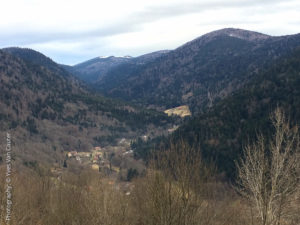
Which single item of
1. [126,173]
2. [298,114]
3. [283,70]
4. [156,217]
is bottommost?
[126,173]

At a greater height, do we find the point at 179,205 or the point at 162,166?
the point at 162,166

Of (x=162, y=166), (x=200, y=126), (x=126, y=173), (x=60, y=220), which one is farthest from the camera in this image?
(x=200, y=126)

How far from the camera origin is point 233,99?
19788 cm

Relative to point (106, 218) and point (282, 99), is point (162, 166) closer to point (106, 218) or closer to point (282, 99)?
point (106, 218)

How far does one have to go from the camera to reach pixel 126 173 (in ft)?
521

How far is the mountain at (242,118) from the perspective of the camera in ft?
470

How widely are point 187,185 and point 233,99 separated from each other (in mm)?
187254

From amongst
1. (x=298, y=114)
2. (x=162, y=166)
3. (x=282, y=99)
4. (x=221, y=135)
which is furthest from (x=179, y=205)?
(x=282, y=99)

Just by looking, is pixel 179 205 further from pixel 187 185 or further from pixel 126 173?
pixel 126 173

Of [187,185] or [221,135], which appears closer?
[187,185]

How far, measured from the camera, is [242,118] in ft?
569

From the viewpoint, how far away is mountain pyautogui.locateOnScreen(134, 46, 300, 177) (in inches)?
5635

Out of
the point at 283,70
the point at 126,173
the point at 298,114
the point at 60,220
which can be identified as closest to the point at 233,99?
the point at 283,70

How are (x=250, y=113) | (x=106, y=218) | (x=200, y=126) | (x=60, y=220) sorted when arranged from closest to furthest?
1. (x=106, y=218)
2. (x=60, y=220)
3. (x=250, y=113)
4. (x=200, y=126)
